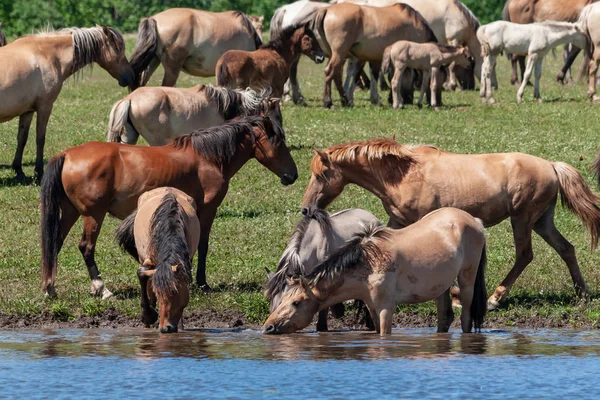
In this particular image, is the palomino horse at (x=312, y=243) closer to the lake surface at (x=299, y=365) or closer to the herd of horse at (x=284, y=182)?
the herd of horse at (x=284, y=182)

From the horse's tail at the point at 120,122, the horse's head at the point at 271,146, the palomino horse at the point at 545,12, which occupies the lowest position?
the horse's head at the point at 271,146

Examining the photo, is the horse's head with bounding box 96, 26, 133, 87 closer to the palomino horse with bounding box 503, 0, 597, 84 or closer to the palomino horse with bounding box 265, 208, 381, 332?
the palomino horse with bounding box 265, 208, 381, 332

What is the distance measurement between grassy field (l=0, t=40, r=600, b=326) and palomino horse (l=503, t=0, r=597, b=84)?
1486mm

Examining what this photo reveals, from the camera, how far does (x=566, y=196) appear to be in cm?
1212

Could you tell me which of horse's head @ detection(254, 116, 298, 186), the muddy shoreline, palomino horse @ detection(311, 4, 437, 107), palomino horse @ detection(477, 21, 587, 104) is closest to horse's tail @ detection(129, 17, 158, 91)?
palomino horse @ detection(311, 4, 437, 107)

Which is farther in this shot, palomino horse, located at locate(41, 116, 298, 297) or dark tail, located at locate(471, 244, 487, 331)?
palomino horse, located at locate(41, 116, 298, 297)

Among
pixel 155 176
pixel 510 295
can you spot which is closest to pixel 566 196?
pixel 510 295

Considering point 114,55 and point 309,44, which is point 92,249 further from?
point 309,44

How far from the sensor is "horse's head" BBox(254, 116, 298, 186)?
13.4 meters

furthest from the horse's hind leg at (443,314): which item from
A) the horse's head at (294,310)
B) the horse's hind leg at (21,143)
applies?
the horse's hind leg at (21,143)

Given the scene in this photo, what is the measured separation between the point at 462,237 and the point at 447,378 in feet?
6.68

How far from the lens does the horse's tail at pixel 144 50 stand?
2206 cm

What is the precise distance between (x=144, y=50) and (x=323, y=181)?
35.2 feet

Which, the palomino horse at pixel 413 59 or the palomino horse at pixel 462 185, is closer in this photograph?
the palomino horse at pixel 462 185
